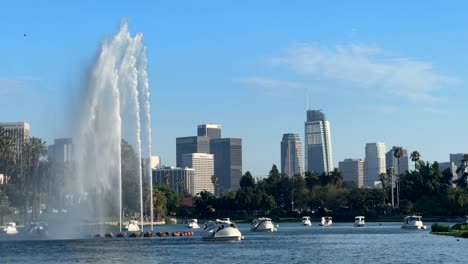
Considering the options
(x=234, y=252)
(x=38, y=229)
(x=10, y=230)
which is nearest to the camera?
(x=234, y=252)

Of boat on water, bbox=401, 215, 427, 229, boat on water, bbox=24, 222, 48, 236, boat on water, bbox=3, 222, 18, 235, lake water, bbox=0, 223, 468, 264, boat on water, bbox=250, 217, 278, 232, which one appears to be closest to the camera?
lake water, bbox=0, 223, 468, 264

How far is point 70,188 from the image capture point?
443 feet

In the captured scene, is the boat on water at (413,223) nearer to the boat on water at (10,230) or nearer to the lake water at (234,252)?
the lake water at (234,252)

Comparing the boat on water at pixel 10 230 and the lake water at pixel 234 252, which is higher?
the boat on water at pixel 10 230

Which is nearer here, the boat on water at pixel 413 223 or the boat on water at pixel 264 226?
the boat on water at pixel 413 223

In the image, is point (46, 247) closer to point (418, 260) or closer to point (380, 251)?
point (380, 251)

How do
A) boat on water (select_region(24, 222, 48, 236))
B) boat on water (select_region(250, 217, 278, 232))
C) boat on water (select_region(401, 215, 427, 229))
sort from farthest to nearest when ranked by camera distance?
1. boat on water (select_region(250, 217, 278, 232))
2. boat on water (select_region(401, 215, 427, 229))
3. boat on water (select_region(24, 222, 48, 236))

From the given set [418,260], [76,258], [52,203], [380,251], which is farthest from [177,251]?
[52,203]

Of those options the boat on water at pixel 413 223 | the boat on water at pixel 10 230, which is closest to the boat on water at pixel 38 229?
the boat on water at pixel 10 230

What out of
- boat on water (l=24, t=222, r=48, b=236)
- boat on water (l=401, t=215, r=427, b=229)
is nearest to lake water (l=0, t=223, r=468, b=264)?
boat on water (l=24, t=222, r=48, b=236)

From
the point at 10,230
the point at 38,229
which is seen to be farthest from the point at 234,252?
the point at 10,230

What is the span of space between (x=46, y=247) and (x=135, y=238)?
26825mm

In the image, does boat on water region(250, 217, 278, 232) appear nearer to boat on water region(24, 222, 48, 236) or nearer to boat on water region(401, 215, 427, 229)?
boat on water region(401, 215, 427, 229)

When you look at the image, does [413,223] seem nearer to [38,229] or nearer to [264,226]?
[264,226]
